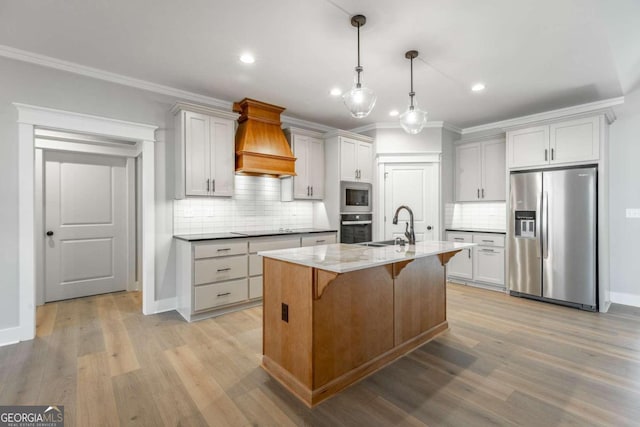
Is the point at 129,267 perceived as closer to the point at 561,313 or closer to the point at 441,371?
the point at 441,371

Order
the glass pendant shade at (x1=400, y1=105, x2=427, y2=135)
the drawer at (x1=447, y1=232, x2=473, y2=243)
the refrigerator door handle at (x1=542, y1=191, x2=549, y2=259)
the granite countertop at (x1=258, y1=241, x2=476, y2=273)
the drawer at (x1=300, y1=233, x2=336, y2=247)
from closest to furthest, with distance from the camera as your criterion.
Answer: the granite countertop at (x1=258, y1=241, x2=476, y2=273) < the glass pendant shade at (x1=400, y1=105, x2=427, y2=135) < the refrigerator door handle at (x1=542, y1=191, x2=549, y2=259) < the drawer at (x1=300, y1=233, x2=336, y2=247) < the drawer at (x1=447, y1=232, x2=473, y2=243)

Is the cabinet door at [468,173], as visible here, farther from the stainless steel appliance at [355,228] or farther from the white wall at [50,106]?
the white wall at [50,106]

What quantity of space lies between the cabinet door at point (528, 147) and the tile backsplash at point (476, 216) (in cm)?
95

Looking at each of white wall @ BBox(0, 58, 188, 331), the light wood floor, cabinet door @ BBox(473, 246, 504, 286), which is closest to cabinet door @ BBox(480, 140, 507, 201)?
cabinet door @ BBox(473, 246, 504, 286)

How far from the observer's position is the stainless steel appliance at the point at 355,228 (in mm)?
4742

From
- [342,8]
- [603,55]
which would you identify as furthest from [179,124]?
[603,55]

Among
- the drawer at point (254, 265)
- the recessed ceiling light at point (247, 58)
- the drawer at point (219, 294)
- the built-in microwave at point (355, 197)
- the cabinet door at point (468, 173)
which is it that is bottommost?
the drawer at point (219, 294)

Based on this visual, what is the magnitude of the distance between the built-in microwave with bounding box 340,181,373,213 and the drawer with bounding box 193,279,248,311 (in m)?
1.88

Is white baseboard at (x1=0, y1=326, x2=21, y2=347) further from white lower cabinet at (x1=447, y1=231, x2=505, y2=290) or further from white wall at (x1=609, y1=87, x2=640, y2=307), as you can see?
white wall at (x1=609, y1=87, x2=640, y2=307)

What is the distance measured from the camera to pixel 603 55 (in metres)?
2.84

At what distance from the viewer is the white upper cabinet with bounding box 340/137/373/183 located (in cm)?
473

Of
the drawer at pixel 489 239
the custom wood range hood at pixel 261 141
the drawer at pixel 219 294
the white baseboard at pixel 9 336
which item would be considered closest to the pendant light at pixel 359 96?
the custom wood range hood at pixel 261 141

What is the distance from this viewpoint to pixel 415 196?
199 inches

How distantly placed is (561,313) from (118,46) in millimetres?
5421
